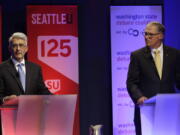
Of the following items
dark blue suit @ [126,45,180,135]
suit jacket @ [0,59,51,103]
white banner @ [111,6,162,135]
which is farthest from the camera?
white banner @ [111,6,162,135]

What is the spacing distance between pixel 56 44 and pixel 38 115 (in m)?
3.03

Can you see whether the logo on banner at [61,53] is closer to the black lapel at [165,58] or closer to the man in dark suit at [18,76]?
the man in dark suit at [18,76]

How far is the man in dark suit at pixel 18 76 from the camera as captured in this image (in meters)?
4.18

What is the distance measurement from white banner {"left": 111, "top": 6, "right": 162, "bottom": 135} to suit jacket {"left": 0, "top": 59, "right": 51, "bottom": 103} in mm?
2165

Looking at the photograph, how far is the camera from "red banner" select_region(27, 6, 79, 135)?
6.12 meters

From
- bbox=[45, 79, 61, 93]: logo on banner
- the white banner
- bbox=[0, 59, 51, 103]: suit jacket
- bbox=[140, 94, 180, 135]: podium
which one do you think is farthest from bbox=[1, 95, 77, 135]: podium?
the white banner

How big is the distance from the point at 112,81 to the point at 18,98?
10.6 feet

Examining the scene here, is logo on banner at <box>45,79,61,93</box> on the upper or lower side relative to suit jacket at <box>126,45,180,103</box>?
lower

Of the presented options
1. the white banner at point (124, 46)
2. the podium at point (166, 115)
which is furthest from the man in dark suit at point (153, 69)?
the white banner at point (124, 46)

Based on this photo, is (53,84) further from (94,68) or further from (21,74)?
(21,74)

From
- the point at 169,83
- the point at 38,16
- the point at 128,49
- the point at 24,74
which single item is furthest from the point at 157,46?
the point at 38,16

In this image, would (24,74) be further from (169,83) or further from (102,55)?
(102,55)

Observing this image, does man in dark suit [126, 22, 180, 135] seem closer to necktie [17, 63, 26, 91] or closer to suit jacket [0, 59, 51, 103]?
suit jacket [0, 59, 51, 103]

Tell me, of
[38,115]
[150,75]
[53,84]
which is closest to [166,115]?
[38,115]
